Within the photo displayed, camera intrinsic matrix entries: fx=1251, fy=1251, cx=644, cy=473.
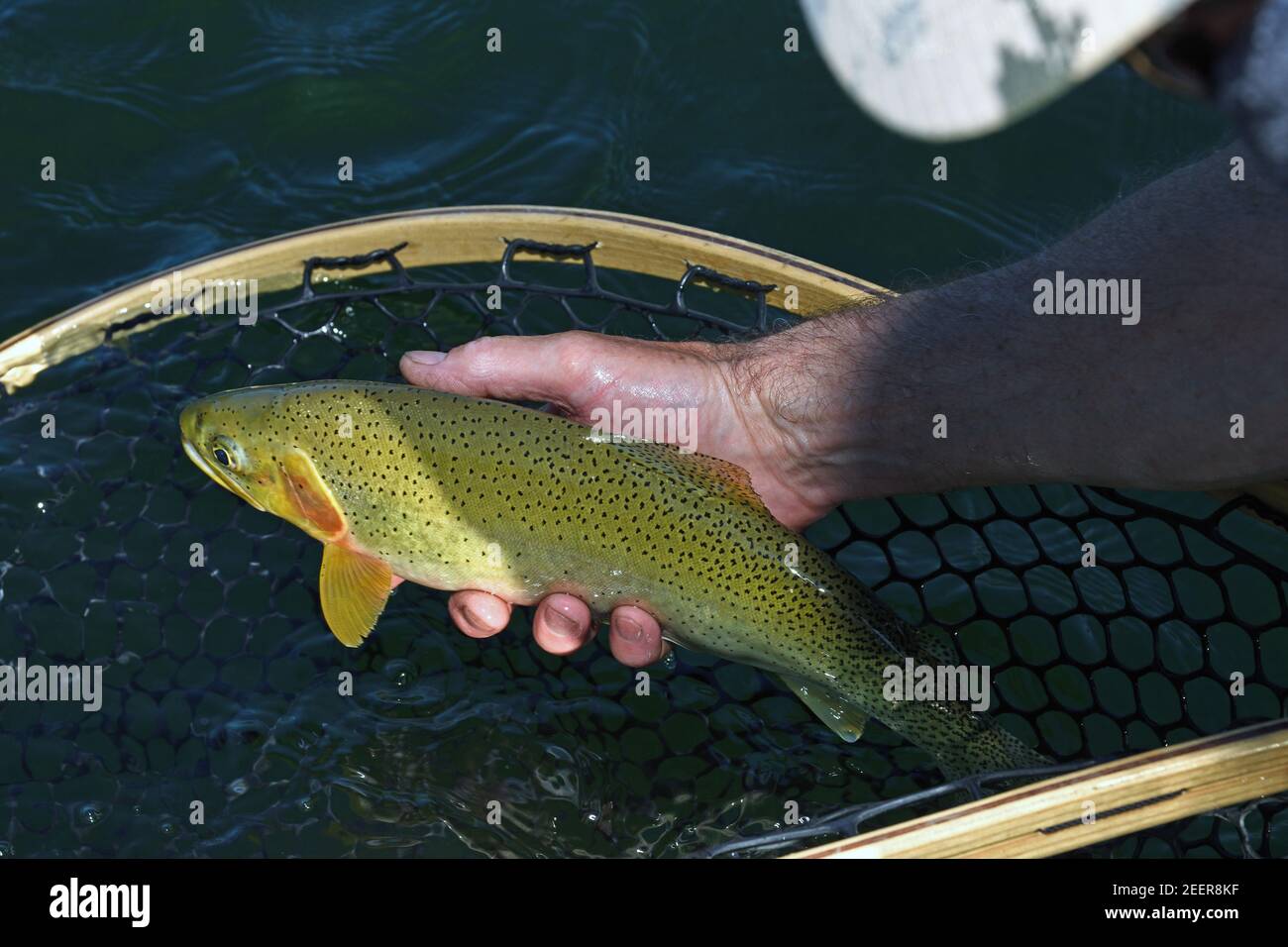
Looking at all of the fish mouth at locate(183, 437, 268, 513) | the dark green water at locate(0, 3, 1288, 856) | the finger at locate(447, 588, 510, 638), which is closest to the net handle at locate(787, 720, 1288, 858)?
the dark green water at locate(0, 3, 1288, 856)

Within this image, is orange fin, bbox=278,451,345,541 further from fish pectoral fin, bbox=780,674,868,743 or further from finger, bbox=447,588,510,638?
fish pectoral fin, bbox=780,674,868,743

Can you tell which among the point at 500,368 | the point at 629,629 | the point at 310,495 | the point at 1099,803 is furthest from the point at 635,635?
the point at 1099,803

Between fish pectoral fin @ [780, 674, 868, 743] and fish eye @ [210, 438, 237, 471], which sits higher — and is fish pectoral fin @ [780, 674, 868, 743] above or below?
below

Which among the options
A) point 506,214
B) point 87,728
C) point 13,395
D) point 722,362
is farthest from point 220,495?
point 722,362

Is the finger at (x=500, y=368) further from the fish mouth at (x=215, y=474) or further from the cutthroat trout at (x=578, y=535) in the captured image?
the fish mouth at (x=215, y=474)

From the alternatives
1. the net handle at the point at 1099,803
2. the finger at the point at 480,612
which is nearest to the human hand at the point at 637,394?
the finger at the point at 480,612

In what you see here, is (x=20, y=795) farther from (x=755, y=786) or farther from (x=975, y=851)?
(x=975, y=851)
